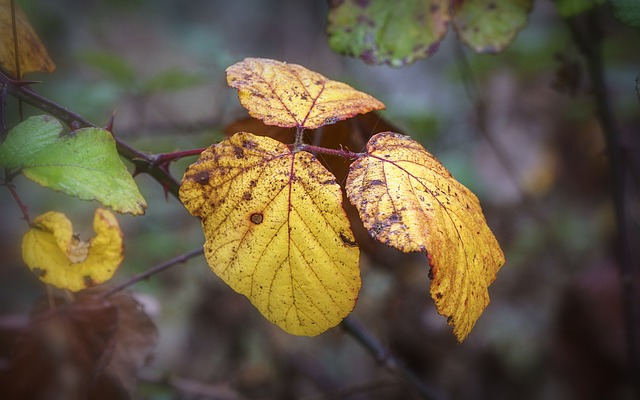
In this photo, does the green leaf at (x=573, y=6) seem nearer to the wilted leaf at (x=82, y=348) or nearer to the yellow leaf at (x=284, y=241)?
the yellow leaf at (x=284, y=241)

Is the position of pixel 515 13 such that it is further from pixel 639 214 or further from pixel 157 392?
pixel 639 214

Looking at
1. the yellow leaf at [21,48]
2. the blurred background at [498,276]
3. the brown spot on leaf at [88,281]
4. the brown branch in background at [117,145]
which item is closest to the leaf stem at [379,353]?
the brown branch in background at [117,145]

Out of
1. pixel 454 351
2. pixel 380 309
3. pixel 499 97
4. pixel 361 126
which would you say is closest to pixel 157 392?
pixel 380 309

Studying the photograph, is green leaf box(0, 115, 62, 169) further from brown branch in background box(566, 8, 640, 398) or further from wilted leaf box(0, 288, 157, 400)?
brown branch in background box(566, 8, 640, 398)

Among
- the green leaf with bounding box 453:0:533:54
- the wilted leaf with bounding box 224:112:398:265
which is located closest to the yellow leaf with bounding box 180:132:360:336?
the wilted leaf with bounding box 224:112:398:265

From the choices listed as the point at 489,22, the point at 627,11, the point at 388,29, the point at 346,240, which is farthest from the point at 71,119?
the point at 627,11

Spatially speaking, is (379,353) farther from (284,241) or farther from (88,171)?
(88,171)
